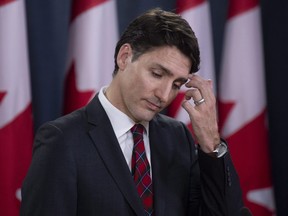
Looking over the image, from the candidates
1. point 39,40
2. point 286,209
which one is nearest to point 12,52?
point 39,40

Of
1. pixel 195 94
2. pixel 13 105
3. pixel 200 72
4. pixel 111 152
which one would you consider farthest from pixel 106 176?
pixel 200 72

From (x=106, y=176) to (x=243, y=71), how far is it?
918mm

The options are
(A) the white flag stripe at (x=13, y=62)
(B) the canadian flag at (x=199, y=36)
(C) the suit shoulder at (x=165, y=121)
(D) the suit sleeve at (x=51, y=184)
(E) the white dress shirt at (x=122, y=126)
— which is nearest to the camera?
(D) the suit sleeve at (x=51, y=184)

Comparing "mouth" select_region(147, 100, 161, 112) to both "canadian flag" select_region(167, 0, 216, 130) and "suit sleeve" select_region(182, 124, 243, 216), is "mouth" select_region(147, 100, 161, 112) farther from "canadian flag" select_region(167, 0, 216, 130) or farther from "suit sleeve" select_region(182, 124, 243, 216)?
"canadian flag" select_region(167, 0, 216, 130)

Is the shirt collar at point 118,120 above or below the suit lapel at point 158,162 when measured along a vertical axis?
above

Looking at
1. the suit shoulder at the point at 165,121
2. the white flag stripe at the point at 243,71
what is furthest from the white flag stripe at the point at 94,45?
the suit shoulder at the point at 165,121

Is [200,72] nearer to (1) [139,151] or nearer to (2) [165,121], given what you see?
(2) [165,121]

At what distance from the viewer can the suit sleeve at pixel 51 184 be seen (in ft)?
3.35

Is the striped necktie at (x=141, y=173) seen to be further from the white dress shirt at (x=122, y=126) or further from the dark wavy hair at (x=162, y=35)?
the dark wavy hair at (x=162, y=35)

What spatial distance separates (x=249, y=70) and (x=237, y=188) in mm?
753

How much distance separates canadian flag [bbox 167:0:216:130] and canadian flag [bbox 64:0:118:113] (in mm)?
236

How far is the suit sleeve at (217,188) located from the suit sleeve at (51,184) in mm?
283

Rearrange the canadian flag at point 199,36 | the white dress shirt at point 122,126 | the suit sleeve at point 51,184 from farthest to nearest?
the canadian flag at point 199,36 < the white dress shirt at point 122,126 < the suit sleeve at point 51,184

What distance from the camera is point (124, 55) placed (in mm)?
1164
